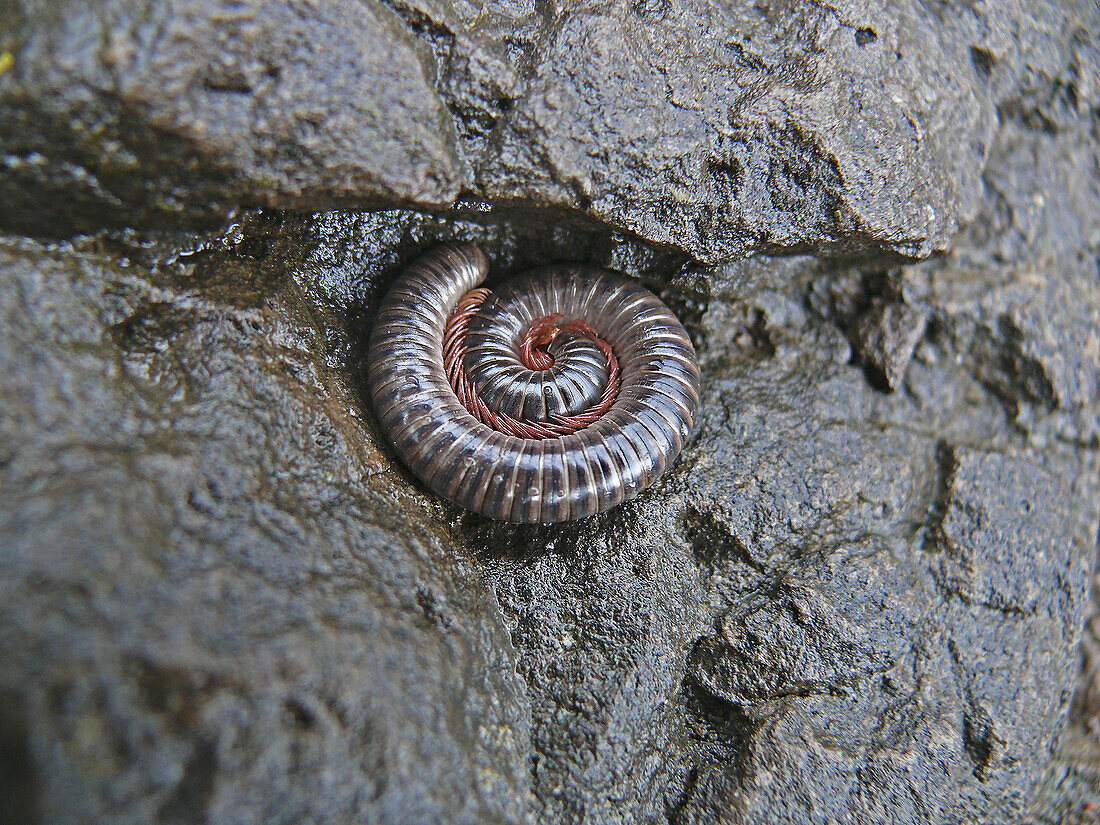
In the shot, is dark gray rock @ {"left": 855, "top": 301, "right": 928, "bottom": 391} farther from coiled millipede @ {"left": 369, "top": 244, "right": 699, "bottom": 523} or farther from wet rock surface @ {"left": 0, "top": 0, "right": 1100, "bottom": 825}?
coiled millipede @ {"left": 369, "top": 244, "right": 699, "bottom": 523}

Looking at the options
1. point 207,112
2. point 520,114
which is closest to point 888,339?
point 520,114

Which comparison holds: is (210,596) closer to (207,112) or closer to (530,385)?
(207,112)

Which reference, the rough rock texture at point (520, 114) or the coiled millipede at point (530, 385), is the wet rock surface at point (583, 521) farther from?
the coiled millipede at point (530, 385)

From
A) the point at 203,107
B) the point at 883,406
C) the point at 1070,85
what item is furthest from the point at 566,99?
the point at 1070,85

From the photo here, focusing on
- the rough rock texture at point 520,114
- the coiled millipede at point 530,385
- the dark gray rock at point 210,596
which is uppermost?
the rough rock texture at point 520,114

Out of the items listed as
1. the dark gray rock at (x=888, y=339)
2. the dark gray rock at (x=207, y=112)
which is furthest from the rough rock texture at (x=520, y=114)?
the dark gray rock at (x=888, y=339)

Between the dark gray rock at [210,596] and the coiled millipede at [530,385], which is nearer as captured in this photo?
the dark gray rock at [210,596]
